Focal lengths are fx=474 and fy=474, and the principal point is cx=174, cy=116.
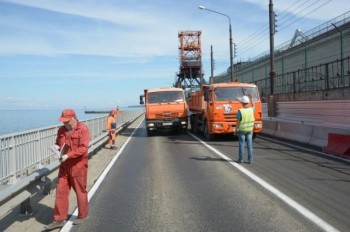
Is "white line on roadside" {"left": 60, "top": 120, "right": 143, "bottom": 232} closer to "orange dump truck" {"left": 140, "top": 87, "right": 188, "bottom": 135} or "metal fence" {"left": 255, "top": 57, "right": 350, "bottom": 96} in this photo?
"orange dump truck" {"left": 140, "top": 87, "right": 188, "bottom": 135}

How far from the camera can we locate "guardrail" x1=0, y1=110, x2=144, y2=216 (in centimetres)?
644

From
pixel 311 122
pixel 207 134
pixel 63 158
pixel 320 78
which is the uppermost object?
pixel 320 78

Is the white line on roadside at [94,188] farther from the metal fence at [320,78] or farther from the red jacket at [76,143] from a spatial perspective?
the metal fence at [320,78]

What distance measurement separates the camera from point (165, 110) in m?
25.1

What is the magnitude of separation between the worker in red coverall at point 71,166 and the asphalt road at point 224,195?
11.8 inches

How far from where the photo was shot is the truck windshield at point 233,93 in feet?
66.2

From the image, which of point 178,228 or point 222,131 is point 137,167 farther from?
point 222,131

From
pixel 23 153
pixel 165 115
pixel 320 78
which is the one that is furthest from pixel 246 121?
pixel 320 78

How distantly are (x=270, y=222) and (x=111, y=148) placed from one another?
1276cm

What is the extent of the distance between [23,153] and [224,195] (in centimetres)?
374

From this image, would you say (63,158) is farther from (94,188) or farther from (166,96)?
(166,96)

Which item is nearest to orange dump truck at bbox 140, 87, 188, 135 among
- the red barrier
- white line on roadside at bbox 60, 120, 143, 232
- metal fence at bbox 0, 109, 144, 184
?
white line on roadside at bbox 60, 120, 143, 232

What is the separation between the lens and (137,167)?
41.4ft

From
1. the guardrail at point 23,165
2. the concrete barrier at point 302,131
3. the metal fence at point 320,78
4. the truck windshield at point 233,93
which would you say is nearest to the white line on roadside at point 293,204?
the guardrail at point 23,165
